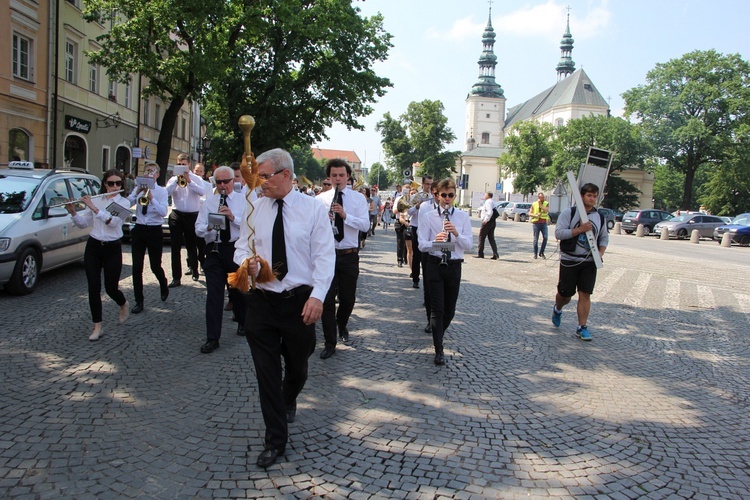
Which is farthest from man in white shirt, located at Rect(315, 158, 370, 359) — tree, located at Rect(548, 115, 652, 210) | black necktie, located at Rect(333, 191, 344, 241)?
tree, located at Rect(548, 115, 652, 210)

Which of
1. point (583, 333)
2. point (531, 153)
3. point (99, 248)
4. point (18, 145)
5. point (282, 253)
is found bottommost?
point (583, 333)

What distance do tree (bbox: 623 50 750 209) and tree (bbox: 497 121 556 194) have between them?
52.6ft

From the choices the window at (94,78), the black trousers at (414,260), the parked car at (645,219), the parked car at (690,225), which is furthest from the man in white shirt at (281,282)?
the parked car at (645,219)

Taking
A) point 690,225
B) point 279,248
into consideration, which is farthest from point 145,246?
point 690,225

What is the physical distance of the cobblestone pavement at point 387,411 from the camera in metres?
3.28

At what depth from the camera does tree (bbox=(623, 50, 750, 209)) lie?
53.1m

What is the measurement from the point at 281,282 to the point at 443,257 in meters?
2.45

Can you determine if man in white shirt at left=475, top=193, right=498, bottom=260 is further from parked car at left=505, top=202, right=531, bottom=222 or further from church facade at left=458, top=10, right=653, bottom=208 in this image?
church facade at left=458, top=10, right=653, bottom=208

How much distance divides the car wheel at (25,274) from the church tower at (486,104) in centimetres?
11024

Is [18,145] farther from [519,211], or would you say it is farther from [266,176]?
[519,211]

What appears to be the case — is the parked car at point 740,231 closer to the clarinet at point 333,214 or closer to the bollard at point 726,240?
the bollard at point 726,240

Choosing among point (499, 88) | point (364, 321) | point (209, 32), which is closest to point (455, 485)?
point (364, 321)

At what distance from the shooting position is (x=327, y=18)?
928 inches

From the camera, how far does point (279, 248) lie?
3443 millimetres
